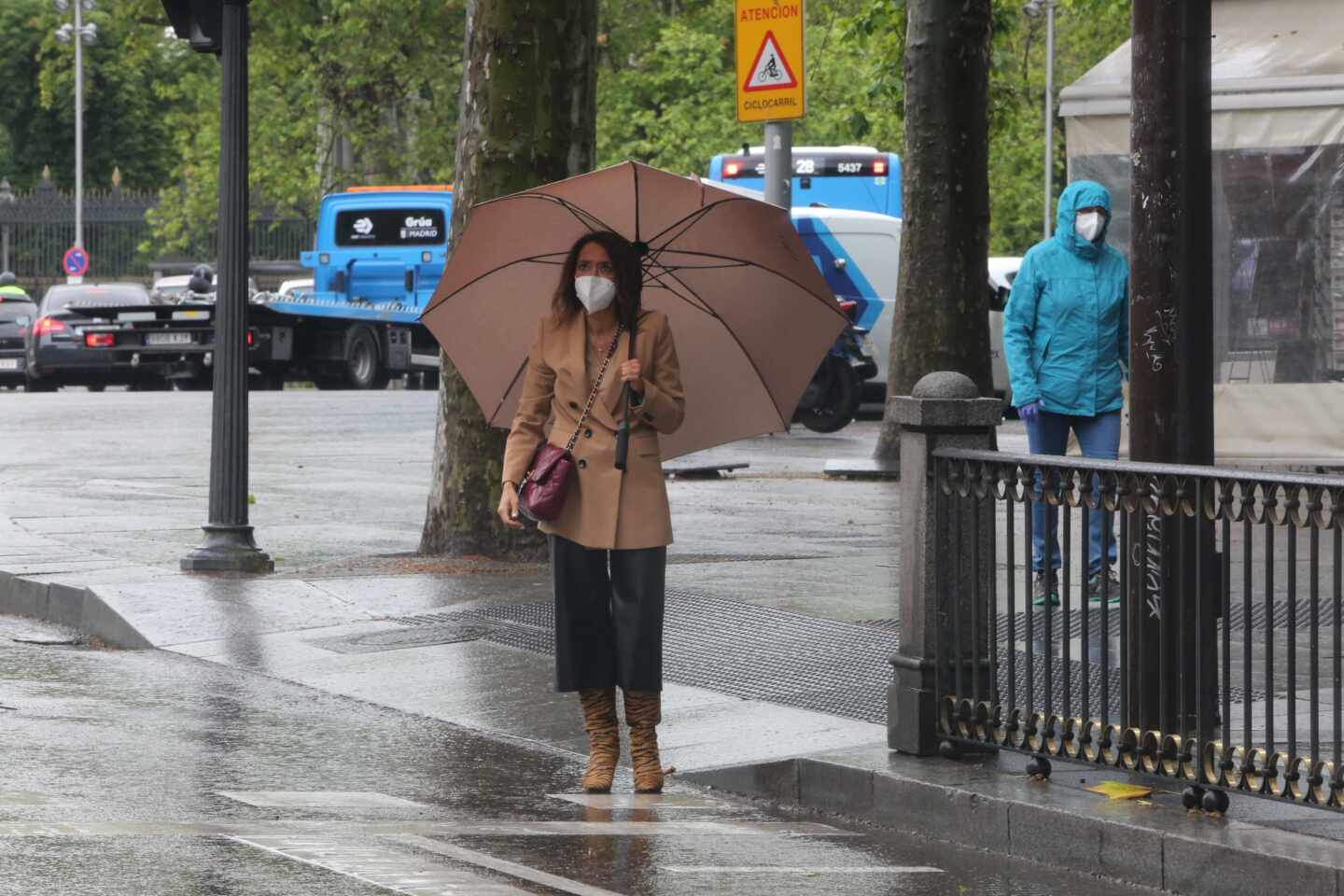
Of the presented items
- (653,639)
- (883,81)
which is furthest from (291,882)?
(883,81)

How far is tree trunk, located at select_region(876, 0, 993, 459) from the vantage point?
55.1 ft

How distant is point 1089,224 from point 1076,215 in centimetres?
8

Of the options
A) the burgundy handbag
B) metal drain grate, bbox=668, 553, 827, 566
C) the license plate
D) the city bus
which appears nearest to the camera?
the burgundy handbag

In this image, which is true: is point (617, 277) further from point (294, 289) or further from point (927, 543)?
point (294, 289)

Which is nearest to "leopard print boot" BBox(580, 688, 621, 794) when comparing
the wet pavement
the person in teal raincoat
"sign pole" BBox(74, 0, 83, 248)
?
the wet pavement

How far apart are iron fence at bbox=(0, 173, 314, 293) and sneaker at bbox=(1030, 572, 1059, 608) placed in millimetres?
48507

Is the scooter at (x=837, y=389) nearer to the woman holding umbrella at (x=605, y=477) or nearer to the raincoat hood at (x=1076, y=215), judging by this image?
the raincoat hood at (x=1076, y=215)

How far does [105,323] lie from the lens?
3091 centimetres

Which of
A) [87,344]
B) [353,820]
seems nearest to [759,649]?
[353,820]

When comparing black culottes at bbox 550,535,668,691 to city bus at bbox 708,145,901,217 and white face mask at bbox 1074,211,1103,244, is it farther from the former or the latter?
city bus at bbox 708,145,901,217

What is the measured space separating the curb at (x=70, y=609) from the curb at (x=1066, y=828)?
3.93m

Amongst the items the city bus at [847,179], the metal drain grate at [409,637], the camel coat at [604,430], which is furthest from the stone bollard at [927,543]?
the city bus at [847,179]

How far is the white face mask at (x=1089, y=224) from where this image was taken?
1030 centimetres

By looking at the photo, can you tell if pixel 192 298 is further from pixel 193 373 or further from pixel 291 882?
pixel 291 882
